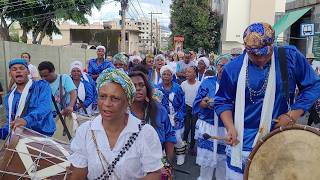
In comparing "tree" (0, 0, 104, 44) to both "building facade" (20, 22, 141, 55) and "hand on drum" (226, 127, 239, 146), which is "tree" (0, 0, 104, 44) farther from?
"hand on drum" (226, 127, 239, 146)

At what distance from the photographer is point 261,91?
364 centimetres

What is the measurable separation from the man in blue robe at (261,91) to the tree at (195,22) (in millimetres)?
32557

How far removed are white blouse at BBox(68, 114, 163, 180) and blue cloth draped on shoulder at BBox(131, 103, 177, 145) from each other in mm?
1517

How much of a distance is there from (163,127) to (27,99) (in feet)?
5.50

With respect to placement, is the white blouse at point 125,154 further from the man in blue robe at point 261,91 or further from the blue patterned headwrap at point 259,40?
the blue patterned headwrap at point 259,40

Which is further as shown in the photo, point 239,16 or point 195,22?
point 195,22

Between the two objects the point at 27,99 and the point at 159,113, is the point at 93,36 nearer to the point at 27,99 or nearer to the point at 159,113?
the point at 27,99

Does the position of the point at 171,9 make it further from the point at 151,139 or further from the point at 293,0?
the point at 151,139

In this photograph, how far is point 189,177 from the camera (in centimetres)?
704

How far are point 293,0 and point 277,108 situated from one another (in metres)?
18.6

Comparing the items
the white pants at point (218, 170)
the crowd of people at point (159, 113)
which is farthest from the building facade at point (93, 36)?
the crowd of people at point (159, 113)

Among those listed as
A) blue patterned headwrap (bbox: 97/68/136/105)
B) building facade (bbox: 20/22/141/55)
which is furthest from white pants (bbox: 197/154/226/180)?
building facade (bbox: 20/22/141/55)

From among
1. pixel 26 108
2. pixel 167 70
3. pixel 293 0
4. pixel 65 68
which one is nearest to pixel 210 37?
pixel 293 0

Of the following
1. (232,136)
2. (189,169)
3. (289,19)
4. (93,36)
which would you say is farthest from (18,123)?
(93,36)
